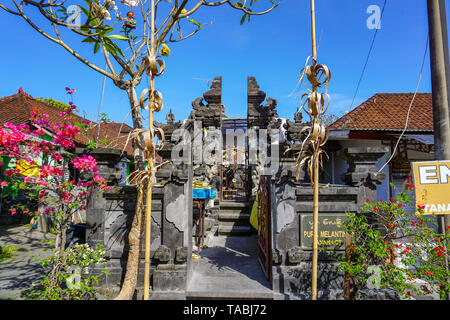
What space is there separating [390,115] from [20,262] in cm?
1494

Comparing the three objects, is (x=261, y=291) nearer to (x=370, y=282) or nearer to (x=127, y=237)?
(x=370, y=282)

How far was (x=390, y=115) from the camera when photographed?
11234 mm

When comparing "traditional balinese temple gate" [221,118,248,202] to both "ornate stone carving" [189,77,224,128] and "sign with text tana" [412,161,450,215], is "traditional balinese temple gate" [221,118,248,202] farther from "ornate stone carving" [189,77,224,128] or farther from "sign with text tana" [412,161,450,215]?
"sign with text tana" [412,161,450,215]

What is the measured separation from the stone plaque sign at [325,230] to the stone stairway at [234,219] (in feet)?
15.8

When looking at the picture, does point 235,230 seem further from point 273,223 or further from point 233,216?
point 273,223

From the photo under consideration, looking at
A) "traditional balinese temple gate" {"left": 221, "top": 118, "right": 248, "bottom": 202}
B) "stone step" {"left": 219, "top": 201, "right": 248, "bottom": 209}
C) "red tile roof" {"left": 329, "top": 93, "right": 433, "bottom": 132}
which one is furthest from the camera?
"traditional balinese temple gate" {"left": 221, "top": 118, "right": 248, "bottom": 202}

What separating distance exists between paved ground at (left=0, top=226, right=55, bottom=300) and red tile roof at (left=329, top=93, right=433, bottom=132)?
11.0 meters

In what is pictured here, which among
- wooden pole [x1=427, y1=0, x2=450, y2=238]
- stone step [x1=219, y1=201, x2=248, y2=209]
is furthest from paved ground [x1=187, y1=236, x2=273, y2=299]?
wooden pole [x1=427, y1=0, x2=450, y2=238]

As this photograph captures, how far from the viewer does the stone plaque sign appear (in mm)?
5137

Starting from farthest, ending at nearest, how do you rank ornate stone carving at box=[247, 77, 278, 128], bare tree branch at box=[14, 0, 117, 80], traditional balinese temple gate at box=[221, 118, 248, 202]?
traditional balinese temple gate at box=[221, 118, 248, 202] → ornate stone carving at box=[247, 77, 278, 128] → bare tree branch at box=[14, 0, 117, 80]

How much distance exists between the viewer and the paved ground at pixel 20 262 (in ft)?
18.7

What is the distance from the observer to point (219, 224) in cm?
1023

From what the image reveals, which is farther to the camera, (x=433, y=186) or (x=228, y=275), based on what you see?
(x=228, y=275)

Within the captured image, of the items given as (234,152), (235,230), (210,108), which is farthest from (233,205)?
(234,152)
